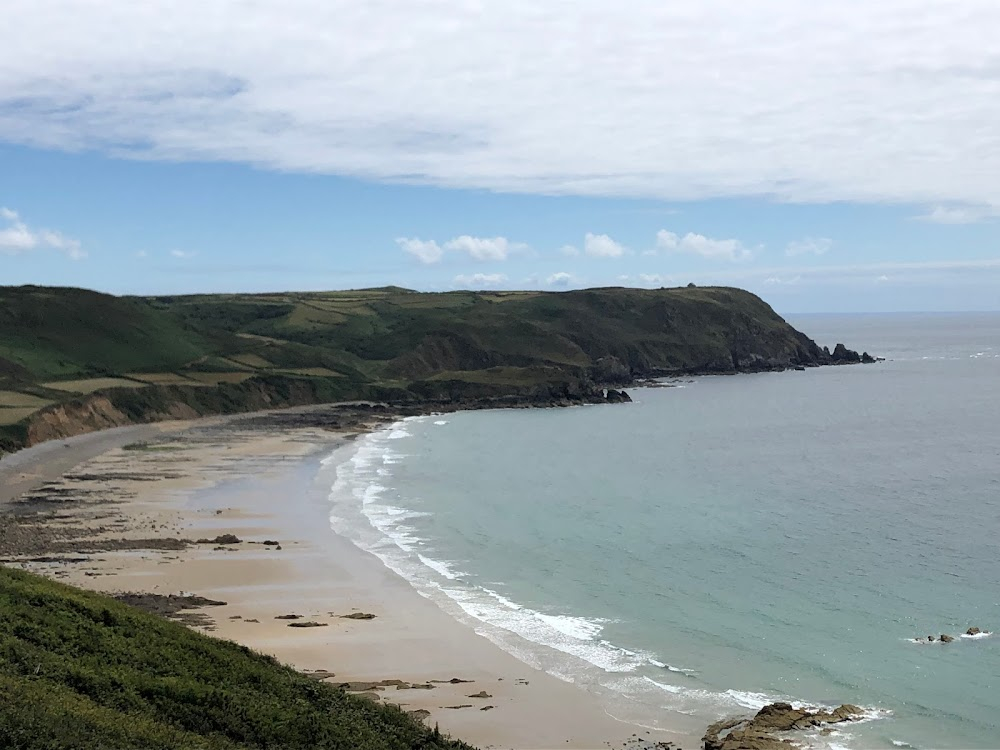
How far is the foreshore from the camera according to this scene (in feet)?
79.8

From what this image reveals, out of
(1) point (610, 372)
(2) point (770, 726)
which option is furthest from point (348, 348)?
(2) point (770, 726)

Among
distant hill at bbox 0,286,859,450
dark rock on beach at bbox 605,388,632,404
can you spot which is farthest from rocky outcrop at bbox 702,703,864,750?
dark rock on beach at bbox 605,388,632,404

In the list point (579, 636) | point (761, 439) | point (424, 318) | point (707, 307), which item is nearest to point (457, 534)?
point (579, 636)

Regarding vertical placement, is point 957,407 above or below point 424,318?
below

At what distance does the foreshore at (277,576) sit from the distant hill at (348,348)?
18.5 meters

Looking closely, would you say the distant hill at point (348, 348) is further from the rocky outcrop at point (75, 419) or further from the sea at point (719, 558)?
the sea at point (719, 558)

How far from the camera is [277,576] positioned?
124ft

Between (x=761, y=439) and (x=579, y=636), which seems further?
(x=761, y=439)

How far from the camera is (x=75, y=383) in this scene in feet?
317

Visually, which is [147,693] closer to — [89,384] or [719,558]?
[719,558]

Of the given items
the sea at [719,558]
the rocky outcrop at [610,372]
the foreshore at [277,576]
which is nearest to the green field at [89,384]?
the foreshore at [277,576]

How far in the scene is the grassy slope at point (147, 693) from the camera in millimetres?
15977

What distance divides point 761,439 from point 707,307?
96073 mm

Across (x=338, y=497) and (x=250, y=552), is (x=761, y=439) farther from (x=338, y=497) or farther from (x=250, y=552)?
(x=250, y=552)
